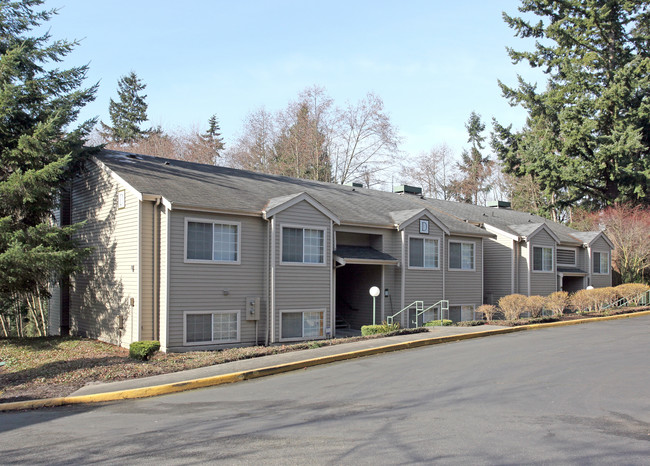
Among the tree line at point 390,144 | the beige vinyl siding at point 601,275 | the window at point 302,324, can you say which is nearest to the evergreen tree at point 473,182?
the tree line at point 390,144

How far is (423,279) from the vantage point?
22.9m

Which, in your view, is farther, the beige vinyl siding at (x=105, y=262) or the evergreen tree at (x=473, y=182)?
the evergreen tree at (x=473, y=182)

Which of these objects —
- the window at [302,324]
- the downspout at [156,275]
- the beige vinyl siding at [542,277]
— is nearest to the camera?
the downspout at [156,275]

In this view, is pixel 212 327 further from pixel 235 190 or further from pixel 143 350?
pixel 235 190

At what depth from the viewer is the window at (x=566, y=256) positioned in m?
30.9

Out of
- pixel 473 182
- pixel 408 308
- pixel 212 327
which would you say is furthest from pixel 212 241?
pixel 473 182

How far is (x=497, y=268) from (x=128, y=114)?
49855 millimetres

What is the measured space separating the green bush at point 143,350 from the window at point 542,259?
20.1 m

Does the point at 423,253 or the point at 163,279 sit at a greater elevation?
the point at 423,253

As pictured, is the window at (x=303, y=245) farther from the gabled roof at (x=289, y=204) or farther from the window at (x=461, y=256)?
the window at (x=461, y=256)

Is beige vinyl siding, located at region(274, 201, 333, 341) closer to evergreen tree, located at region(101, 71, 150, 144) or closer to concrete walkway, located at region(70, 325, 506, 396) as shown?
concrete walkway, located at region(70, 325, 506, 396)

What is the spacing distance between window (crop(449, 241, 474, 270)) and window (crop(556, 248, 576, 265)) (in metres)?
8.23

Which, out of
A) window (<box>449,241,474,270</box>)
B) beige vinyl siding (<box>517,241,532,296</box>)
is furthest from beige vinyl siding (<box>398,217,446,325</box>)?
beige vinyl siding (<box>517,241,532,296</box>)

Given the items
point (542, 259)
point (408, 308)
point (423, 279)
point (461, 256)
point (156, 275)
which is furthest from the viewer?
point (542, 259)
